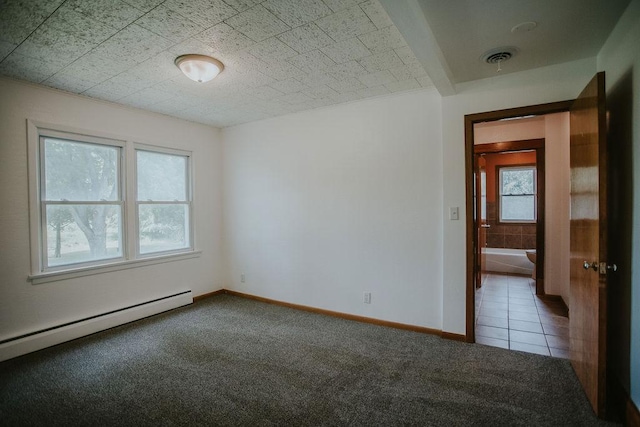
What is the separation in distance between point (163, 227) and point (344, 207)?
2490mm

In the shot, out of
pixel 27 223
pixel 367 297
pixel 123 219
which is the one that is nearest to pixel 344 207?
pixel 367 297

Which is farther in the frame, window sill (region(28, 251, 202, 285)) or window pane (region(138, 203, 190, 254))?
window pane (region(138, 203, 190, 254))

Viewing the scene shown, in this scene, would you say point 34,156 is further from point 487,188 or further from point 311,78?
point 487,188

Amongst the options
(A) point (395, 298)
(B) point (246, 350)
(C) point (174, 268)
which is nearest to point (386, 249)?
(A) point (395, 298)

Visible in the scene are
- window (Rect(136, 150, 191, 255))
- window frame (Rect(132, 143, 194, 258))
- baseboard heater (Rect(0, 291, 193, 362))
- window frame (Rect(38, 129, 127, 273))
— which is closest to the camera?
baseboard heater (Rect(0, 291, 193, 362))

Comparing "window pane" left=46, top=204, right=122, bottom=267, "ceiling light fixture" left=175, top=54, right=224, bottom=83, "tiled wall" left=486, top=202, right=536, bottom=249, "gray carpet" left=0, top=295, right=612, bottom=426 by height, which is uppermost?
"ceiling light fixture" left=175, top=54, right=224, bottom=83

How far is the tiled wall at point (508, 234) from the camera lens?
6.81m

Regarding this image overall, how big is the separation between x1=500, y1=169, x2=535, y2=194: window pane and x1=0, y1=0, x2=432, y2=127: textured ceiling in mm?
5372

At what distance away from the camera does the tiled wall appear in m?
6.81

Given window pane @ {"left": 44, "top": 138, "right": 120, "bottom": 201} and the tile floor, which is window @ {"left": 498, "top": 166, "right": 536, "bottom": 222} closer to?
the tile floor

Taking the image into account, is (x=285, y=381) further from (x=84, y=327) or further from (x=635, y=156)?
(x=635, y=156)

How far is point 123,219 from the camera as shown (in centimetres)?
357

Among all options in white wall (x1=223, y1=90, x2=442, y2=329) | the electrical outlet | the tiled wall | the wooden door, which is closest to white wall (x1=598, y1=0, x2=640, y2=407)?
the wooden door

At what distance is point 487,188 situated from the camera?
7195mm
